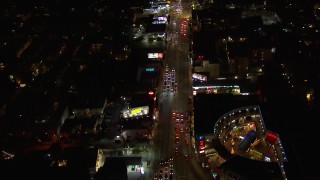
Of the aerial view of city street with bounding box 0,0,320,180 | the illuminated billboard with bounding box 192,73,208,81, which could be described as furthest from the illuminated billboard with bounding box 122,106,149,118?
the illuminated billboard with bounding box 192,73,208,81

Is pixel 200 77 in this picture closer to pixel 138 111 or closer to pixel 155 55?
pixel 155 55

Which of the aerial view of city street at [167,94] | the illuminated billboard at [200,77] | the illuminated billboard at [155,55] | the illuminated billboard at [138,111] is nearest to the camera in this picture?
the aerial view of city street at [167,94]

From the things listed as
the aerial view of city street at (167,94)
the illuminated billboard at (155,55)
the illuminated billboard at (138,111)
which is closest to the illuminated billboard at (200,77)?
Answer: the aerial view of city street at (167,94)

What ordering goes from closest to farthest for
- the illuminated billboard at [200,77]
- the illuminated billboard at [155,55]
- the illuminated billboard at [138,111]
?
the illuminated billboard at [138,111] < the illuminated billboard at [200,77] < the illuminated billboard at [155,55]

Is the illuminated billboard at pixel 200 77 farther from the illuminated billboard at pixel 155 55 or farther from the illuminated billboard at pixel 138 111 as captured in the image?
the illuminated billboard at pixel 138 111

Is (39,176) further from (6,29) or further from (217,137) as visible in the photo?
(6,29)

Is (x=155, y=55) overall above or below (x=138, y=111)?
above

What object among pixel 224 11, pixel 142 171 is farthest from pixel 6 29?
pixel 142 171

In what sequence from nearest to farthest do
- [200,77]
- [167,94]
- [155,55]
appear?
[167,94] → [200,77] → [155,55]

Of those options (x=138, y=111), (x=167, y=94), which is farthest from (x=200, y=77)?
(x=138, y=111)

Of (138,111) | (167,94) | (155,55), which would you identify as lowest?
(138,111)
